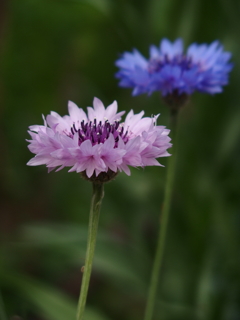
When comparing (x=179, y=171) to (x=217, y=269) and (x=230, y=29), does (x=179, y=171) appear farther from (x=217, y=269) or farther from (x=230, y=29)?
(x=230, y=29)

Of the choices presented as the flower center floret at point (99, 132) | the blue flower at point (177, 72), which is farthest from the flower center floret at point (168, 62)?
the flower center floret at point (99, 132)

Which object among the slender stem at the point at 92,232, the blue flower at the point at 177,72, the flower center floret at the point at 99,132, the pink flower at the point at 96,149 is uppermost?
the blue flower at the point at 177,72

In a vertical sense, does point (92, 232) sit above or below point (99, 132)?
below

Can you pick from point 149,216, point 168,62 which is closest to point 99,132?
point 168,62

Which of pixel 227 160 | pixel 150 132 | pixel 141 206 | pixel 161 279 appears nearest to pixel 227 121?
pixel 227 160

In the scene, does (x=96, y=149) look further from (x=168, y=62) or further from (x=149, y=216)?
(x=149, y=216)

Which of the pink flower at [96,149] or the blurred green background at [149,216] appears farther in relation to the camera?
the blurred green background at [149,216]

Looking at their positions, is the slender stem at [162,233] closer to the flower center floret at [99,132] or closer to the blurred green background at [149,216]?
the flower center floret at [99,132]

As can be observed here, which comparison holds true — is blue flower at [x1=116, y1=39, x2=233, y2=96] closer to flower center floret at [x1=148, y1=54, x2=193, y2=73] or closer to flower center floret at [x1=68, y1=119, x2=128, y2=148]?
flower center floret at [x1=148, y1=54, x2=193, y2=73]
